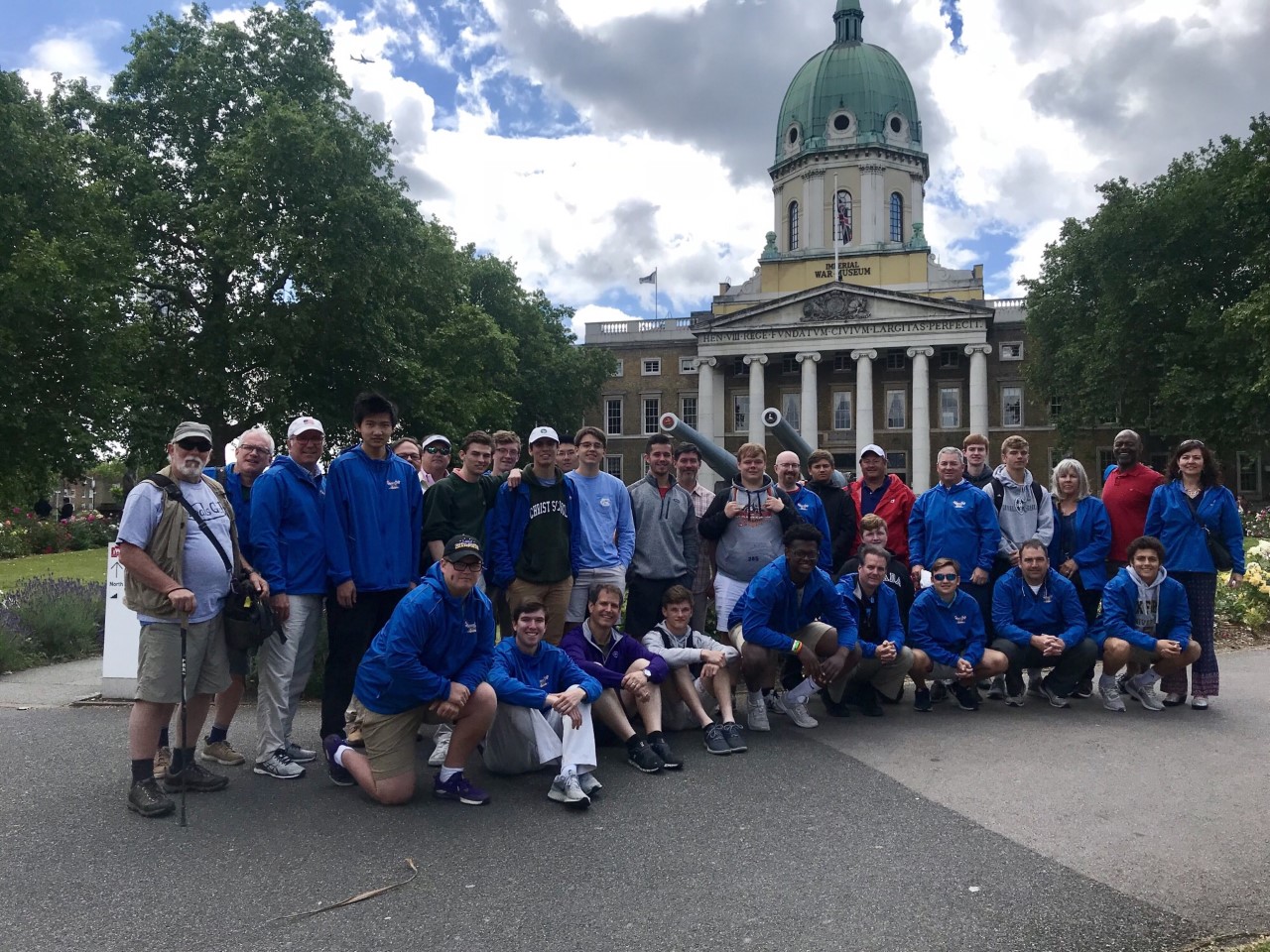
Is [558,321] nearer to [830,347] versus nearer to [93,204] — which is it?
[830,347]

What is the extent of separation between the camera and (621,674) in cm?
661

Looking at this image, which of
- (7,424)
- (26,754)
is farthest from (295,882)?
(7,424)

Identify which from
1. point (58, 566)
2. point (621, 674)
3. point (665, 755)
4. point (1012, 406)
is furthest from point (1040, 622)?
point (1012, 406)

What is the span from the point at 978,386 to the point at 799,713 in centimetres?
5463

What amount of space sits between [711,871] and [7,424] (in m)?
22.2

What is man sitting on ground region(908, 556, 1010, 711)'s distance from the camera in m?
7.78

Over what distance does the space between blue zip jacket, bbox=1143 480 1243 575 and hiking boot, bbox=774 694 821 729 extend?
3.34 m

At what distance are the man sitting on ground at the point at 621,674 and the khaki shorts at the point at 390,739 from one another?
4.12 feet

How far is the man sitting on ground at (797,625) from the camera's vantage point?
23.4ft

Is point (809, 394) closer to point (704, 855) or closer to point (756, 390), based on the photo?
point (756, 390)

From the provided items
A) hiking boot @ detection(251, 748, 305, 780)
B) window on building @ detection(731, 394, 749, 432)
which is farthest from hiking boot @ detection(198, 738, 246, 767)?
window on building @ detection(731, 394, 749, 432)

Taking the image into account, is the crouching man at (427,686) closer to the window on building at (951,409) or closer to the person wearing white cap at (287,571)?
the person wearing white cap at (287,571)

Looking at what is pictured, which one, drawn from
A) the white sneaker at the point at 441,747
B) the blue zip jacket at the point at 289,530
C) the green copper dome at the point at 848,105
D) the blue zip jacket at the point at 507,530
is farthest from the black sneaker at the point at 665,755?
the green copper dome at the point at 848,105

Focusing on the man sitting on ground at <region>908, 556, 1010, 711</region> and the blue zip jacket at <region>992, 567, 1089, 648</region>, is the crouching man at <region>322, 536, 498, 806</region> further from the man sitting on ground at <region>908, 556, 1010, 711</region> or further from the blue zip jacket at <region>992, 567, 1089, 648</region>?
the blue zip jacket at <region>992, 567, 1089, 648</region>
